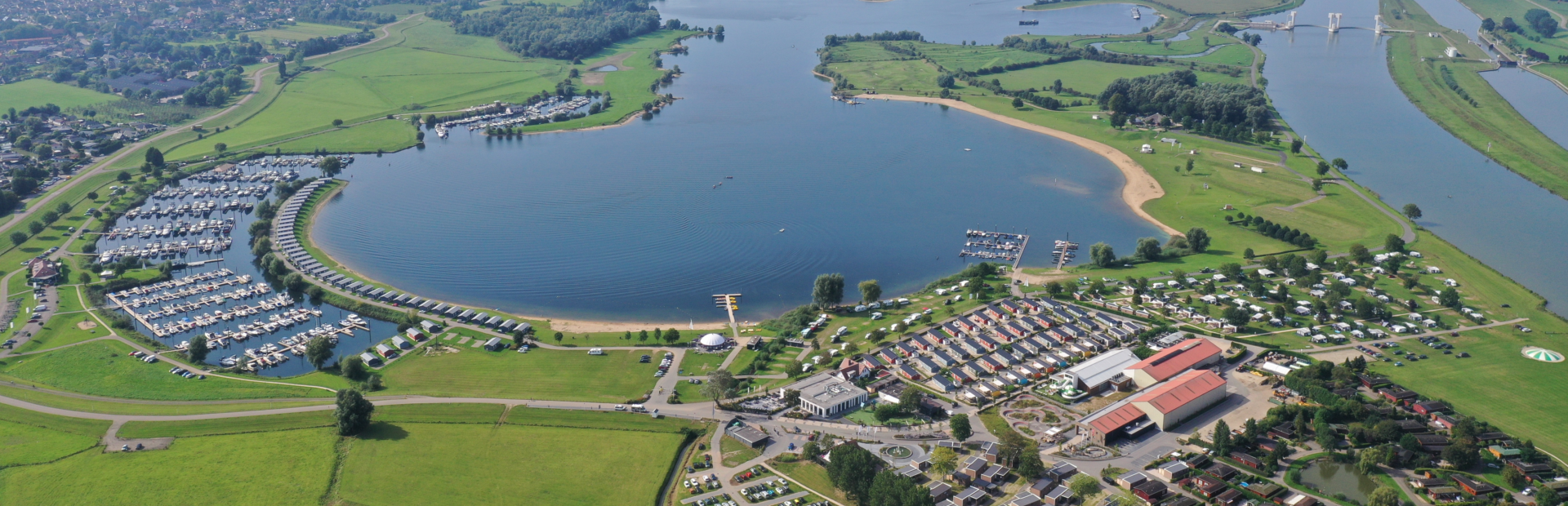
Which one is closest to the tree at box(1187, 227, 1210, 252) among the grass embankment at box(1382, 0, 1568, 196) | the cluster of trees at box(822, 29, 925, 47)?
the grass embankment at box(1382, 0, 1568, 196)

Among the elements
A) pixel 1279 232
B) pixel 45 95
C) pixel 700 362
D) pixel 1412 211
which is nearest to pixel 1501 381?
pixel 1279 232

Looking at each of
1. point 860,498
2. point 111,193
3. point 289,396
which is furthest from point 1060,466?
point 111,193

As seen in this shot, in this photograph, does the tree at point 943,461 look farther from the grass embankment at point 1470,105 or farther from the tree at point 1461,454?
the grass embankment at point 1470,105

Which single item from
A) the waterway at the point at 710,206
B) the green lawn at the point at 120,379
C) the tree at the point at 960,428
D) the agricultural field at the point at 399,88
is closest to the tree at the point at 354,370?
the green lawn at the point at 120,379

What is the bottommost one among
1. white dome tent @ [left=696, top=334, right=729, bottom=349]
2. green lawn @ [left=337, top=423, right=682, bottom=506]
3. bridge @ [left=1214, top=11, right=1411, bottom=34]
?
green lawn @ [left=337, top=423, right=682, bottom=506]

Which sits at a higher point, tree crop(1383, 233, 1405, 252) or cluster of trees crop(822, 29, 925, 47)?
cluster of trees crop(822, 29, 925, 47)

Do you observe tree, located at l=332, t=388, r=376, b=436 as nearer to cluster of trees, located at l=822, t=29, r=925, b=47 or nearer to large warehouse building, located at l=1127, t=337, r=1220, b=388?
large warehouse building, located at l=1127, t=337, r=1220, b=388
